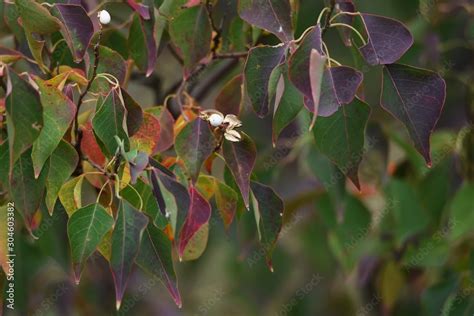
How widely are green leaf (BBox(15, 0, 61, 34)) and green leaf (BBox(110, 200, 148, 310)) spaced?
240mm

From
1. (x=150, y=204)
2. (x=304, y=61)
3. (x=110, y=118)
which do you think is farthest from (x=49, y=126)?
(x=304, y=61)

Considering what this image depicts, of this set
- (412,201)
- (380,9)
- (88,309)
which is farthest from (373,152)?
(88,309)

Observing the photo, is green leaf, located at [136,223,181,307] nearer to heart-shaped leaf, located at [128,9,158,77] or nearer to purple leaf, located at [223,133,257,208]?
purple leaf, located at [223,133,257,208]

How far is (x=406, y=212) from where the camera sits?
72.8 inches

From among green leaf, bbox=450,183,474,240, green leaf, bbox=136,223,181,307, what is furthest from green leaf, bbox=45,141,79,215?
green leaf, bbox=450,183,474,240

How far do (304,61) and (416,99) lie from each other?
19 centimetres

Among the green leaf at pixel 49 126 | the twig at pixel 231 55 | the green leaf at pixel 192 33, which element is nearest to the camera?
the green leaf at pixel 49 126

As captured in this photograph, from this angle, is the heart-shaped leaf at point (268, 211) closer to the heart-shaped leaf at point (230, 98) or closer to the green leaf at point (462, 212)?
the heart-shaped leaf at point (230, 98)

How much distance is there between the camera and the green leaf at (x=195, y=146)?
1.04m

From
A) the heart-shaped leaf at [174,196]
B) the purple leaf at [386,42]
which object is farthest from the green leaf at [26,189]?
the purple leaf at [386,42]

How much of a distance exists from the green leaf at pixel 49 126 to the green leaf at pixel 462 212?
0.95 meters

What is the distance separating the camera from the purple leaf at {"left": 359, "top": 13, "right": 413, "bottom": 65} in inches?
41.2

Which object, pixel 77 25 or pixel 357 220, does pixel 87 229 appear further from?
pixel 357 220

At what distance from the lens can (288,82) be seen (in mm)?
1037
